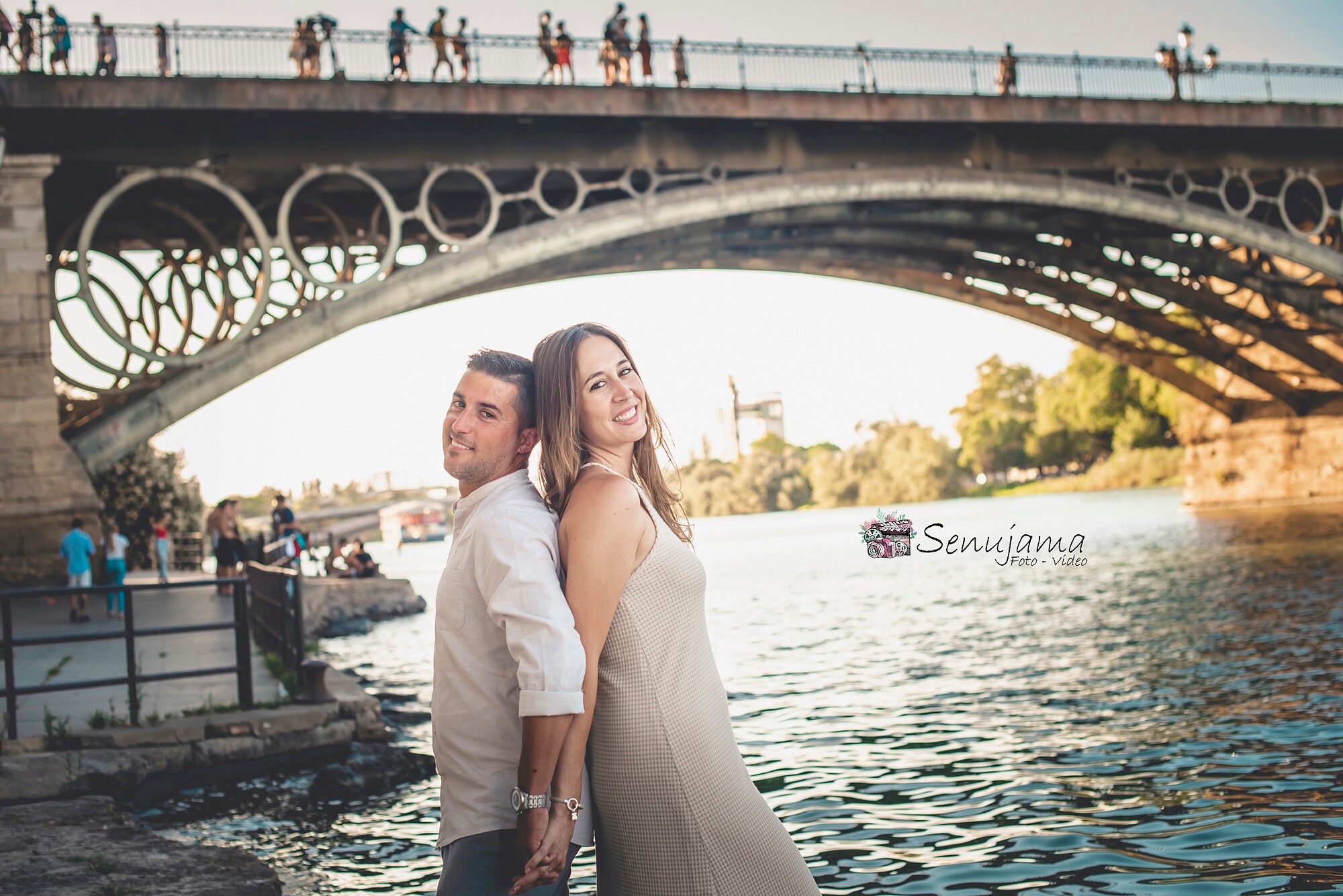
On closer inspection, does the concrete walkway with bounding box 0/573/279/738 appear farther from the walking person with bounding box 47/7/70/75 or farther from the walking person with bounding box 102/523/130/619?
the walking person with bounding box 47/7/70/75

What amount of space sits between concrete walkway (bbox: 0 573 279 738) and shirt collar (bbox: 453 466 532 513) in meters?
5.08

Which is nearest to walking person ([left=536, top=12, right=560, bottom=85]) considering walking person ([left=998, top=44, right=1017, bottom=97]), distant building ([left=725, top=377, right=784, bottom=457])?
walking person ([left=998, top=44, right=1017, bottom=97])

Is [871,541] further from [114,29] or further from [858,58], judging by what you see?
[858,58]

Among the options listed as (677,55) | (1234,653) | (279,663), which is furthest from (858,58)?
(279,663)

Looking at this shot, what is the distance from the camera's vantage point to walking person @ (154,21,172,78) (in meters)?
14.3

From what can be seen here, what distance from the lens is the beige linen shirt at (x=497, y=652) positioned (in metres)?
1.99

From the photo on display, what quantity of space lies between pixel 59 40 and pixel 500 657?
15.1 m

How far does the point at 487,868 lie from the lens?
82.9 inches

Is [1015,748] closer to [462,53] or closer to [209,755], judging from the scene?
[209,755]

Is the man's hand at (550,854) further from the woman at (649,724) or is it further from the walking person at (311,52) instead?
the walking person at (311,52)

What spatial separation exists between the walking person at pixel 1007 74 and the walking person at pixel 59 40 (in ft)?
47.3

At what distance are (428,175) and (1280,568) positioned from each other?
45.1 feet

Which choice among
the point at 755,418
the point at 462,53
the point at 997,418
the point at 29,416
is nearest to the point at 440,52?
the point at 462,53

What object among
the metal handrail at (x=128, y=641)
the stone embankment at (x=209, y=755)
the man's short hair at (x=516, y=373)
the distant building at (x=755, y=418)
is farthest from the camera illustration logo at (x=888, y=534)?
the distant building at (x=755, y=418)
